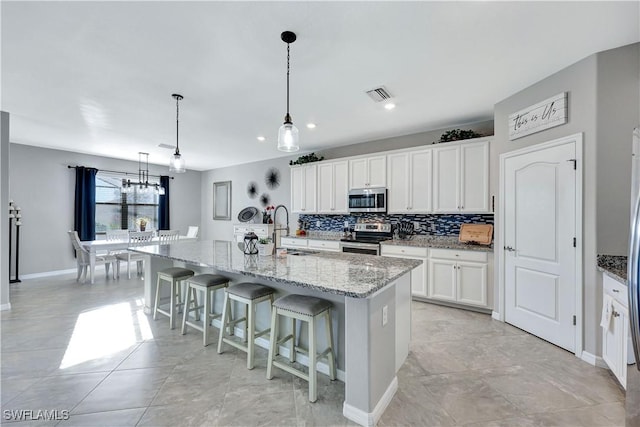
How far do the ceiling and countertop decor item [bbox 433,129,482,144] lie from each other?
0.57 feet

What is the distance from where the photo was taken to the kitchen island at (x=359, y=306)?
1.67 metres

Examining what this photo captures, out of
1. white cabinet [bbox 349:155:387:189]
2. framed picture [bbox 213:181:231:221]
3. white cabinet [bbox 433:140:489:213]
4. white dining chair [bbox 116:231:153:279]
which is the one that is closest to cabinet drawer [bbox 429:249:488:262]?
white cabinet [bbox 433:140:489:213]

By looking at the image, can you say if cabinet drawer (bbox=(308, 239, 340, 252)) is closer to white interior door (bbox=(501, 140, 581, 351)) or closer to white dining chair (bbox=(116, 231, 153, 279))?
white interior door (bbox=(501, 140, 581, 351))

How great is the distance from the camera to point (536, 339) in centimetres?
281

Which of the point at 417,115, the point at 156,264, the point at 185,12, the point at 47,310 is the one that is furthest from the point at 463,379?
the point at 47,310

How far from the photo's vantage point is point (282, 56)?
2.29 metres

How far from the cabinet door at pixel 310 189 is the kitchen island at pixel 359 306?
285 centimetres

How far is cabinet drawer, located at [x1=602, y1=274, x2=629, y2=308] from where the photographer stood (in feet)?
6.23

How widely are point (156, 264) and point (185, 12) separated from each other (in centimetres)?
291

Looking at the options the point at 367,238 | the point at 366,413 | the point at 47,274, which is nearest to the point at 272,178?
the point at 367,238

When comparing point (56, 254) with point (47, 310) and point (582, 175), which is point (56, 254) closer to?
point (47, 310)

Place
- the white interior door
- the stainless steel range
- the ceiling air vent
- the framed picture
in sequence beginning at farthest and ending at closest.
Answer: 1. the framed picture
2. the stainless steel range
3. the ceiling air vent
4. the white interior door

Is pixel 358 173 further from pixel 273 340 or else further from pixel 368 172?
pixel 273 340

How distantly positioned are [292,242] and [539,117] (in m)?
4.16
